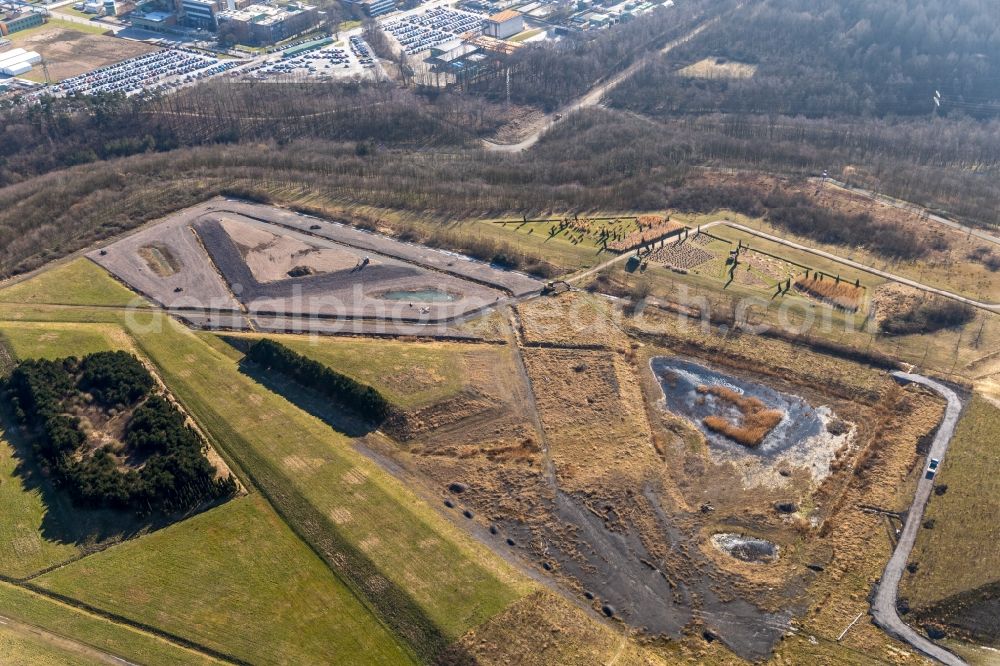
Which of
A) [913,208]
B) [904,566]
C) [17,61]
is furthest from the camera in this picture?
[17,61]

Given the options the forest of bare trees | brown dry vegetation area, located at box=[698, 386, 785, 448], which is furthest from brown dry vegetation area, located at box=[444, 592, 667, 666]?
the forest of bare trees

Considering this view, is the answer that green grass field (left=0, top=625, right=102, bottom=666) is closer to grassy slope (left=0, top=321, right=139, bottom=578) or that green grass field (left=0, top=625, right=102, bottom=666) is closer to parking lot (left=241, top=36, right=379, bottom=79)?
grassy slope (left=0, top=321, right=139, bottom=578)

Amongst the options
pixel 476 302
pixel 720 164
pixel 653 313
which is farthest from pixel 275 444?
pixel 720 164

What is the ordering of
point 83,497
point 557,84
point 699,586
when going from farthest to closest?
point 557,84 → point 83,497 → point 699,586

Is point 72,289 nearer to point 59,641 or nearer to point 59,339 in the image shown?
point 59,339

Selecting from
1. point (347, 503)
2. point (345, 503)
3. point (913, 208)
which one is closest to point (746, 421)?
point (347, 503)

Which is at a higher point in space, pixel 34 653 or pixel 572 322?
pixel 572 322

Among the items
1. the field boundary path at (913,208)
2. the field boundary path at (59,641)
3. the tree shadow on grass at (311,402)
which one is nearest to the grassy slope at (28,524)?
the field boundary path at (59,641)

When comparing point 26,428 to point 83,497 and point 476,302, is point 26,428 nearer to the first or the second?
point 83,497
